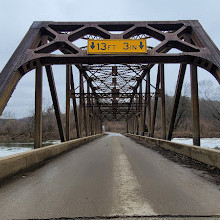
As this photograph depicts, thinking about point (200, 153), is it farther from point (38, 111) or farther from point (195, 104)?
point (38, 111)

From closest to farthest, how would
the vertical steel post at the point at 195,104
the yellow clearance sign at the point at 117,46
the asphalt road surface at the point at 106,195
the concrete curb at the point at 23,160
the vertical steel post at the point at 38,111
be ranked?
the asphalt road surface at the point at 106,195 < the concrete curb at the point at 23,160 < the yellow clearance sign at the point at 117,46 < the vertical steel post at the point at 38,111 < the vertical steel post at the point at 195,104

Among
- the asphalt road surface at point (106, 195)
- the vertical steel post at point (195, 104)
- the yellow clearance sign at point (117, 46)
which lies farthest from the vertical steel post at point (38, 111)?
the vertical steel post at point (195, 104)

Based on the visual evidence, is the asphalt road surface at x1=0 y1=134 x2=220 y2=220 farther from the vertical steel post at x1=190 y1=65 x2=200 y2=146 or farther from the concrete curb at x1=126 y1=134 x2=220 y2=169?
the vertical steel post at x1=190 y1=65 x2=200 y2=146

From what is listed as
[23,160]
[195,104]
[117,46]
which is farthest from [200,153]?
[23,160]

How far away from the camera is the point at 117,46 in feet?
27.3

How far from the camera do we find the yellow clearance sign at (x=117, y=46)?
8.21 meters

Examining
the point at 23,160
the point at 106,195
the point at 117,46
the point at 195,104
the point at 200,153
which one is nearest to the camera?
the point at 106,195

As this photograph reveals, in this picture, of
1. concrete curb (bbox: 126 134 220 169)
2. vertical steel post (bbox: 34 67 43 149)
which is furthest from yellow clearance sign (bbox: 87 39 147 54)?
concrete curb (bbox: 126 134 220 169)

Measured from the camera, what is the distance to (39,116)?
9.77m

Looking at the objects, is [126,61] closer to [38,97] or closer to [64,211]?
[38,97]

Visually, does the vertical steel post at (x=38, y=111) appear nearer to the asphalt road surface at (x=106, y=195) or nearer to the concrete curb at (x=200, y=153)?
the asphalt road surface at (x=106, y=195)

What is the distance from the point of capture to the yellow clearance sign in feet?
26.9

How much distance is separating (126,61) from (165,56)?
1.36 m

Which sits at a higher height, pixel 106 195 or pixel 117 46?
pixel 117 46
